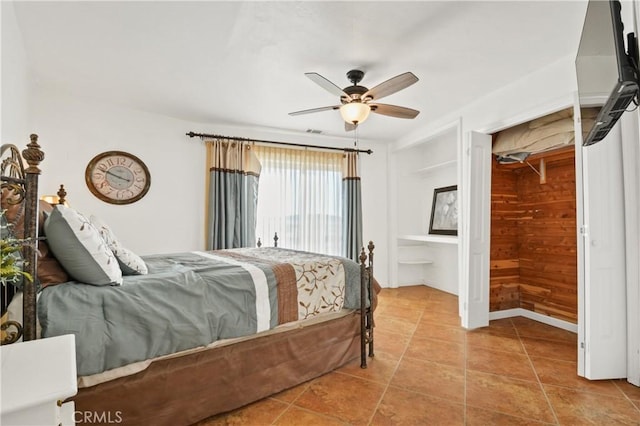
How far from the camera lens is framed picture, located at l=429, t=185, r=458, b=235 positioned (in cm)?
460

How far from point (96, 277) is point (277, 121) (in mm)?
3060

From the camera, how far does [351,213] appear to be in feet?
15.6

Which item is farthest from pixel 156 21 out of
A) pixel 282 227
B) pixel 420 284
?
pixel 420 284

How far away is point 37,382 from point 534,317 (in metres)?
4.41

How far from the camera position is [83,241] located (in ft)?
4.97

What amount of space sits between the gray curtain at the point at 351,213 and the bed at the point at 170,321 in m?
2.35

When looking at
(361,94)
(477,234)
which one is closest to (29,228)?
(361,94)

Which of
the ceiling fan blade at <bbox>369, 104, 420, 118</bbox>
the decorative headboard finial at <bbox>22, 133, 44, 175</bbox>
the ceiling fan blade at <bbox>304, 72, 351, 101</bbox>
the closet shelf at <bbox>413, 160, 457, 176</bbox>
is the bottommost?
the decorative headboard finial at <bbox>22, 133, 44, 175</bbox>

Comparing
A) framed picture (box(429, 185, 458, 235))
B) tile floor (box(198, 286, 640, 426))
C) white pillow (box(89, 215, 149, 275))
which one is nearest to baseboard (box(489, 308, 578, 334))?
tile floor (box(198, 286, 640, 426))

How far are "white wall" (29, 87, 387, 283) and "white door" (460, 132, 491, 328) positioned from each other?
265cm

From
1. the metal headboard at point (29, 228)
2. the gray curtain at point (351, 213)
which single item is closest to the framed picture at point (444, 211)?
the gray curtain at point (351, 213)

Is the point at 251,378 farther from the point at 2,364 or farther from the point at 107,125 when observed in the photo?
the point at 107,125
